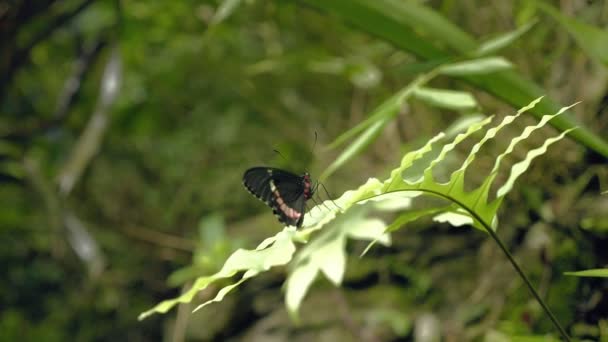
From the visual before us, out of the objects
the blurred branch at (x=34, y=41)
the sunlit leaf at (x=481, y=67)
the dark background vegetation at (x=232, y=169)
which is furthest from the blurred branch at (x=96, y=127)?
the sunlit leaf at (x=481, y=67)

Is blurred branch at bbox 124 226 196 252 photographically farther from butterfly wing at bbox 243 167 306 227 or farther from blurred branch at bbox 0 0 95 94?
butterfly wing at bbox 243 167 306 227

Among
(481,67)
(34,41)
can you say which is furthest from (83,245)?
(481,67)

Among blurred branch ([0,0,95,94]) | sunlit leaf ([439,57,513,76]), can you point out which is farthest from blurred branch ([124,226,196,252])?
sunlit leaf ([439,57,513,76])

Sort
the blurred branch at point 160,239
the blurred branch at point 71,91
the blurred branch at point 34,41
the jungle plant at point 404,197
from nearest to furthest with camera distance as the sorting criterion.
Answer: the jungle plant at point 404,197, the blurred branch at point 34,41, the blurred branch at point 71,91, the blurred branch at point 160,239

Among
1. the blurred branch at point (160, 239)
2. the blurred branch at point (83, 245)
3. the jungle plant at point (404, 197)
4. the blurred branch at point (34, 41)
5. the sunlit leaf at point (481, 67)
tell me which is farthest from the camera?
the blurred branch at point (160, 239)

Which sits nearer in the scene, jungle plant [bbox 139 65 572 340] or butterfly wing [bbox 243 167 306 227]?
jungle plant [bbox 139 65 572 340]

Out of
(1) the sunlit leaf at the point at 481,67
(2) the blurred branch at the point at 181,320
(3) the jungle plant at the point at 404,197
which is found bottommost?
(3) the jungle plant at the point at 404,197

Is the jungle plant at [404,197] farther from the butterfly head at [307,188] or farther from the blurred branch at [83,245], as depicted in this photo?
the blurred branch at [83,245]

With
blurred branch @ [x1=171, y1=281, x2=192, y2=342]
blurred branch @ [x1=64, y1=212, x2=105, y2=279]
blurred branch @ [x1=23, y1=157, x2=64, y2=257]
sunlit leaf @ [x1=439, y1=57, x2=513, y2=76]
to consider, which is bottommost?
sunlit leaf @ [x1=439, y1=57, x2=513, y2=76]
